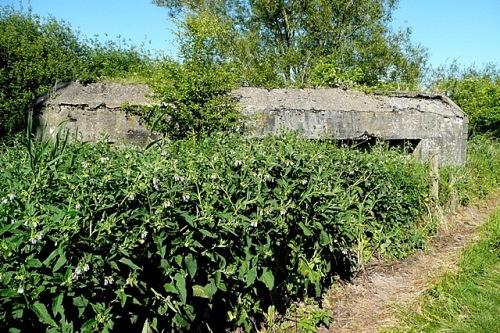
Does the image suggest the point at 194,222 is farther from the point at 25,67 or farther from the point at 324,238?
the point at 25,67

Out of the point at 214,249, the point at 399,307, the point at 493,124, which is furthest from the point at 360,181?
the point at 493,124

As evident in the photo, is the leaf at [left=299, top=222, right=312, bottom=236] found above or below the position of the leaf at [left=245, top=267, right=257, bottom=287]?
above

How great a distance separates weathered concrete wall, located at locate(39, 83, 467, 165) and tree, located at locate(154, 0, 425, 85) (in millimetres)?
8876

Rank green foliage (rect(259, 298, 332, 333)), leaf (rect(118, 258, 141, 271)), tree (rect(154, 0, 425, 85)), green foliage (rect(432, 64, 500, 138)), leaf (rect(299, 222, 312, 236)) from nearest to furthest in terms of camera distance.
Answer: leaf (rect(118, 258, 141, 271)) < leaf (rect(299, 222, 312, 236)) < green foliage (rect(259, 298, 332, 333)) < green foliage (rect(432, 64, 500, 138)) < tree (rect(154, 0, 425, 85))

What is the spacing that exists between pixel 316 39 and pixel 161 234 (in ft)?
57.0

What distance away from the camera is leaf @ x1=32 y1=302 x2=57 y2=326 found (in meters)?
1.73

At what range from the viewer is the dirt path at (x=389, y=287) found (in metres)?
3.65

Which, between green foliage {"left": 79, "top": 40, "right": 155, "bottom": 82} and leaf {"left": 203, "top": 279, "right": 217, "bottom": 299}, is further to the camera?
green foliage {"left": 79, "top": 40, "right": 155, "bottom": 82}

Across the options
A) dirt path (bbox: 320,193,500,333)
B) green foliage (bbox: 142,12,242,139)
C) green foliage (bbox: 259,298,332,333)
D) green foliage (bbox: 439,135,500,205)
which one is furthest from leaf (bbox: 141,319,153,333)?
green foliage (bbox: 439,135,500,205)

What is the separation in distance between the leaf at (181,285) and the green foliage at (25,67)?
6.24m

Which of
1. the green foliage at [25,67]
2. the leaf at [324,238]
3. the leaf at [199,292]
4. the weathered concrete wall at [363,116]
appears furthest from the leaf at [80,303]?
the green foliage at [25,67]

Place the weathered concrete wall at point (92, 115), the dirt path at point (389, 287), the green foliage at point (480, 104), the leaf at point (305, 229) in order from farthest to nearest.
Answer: the green foliage at point (480, 104) < the weathered concrete wall at point (92, 115) < the dirt path at point (389, 287) < the leaf at point (305, 229)

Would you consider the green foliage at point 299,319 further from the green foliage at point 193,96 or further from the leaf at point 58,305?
the green foliage at point 193,96

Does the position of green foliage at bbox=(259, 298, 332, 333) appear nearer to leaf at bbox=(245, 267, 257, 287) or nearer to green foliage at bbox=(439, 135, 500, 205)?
leaf at bbox=(245, 267, 257, 287)
